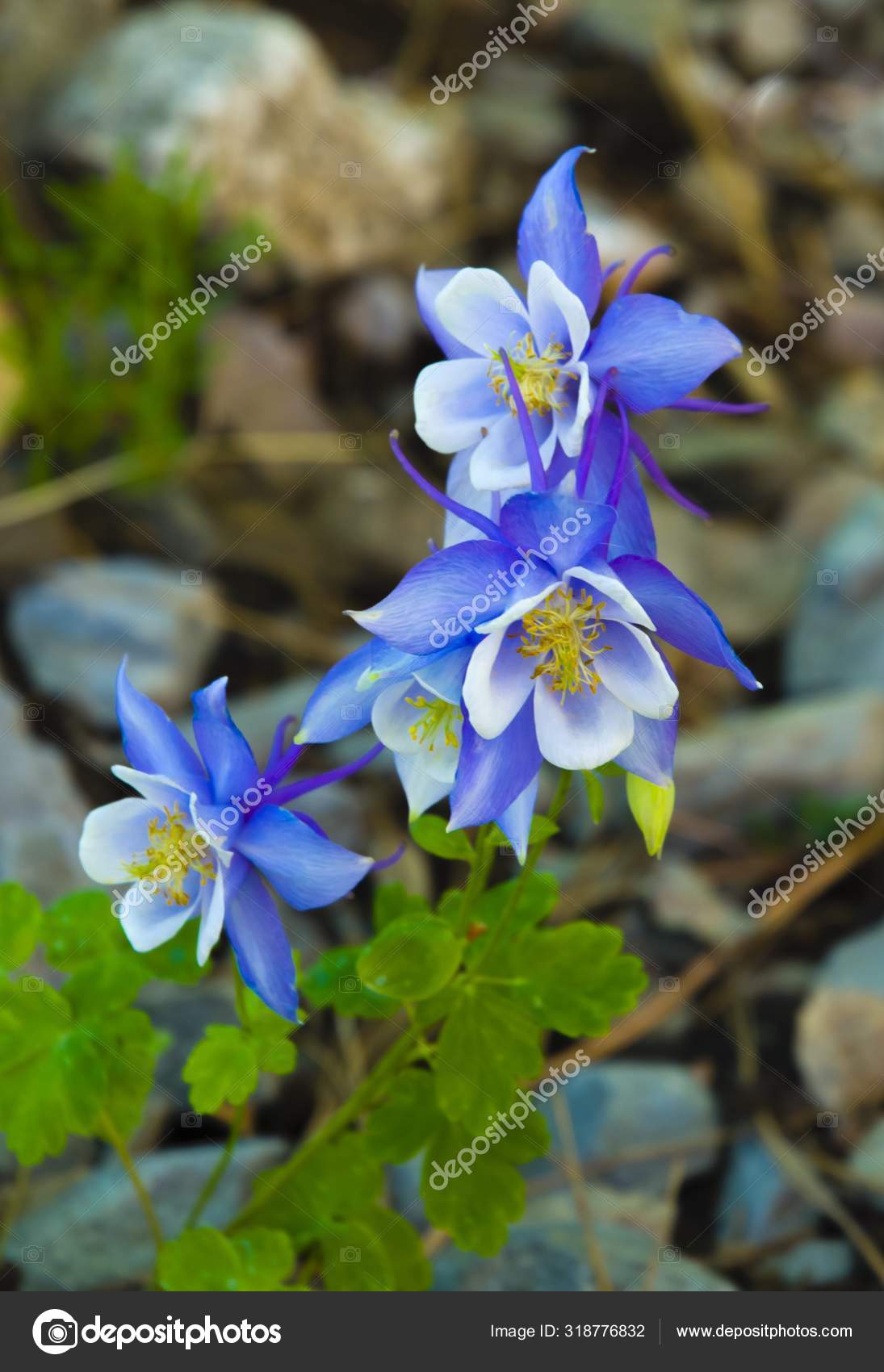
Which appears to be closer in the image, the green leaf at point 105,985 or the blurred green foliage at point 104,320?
the green leaf at point 105,985

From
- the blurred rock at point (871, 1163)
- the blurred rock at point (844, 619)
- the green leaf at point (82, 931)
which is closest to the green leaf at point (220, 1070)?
the green leaf at point (82, 931)

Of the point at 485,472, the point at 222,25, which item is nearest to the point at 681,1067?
the point at 485,472

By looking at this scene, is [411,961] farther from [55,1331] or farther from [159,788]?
[55,1331]

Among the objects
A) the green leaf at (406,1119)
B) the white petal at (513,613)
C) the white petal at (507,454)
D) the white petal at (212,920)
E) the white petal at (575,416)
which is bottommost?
the green leaf at (406,1119)

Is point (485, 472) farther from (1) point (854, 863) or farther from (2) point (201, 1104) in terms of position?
(1) point (854, 863)

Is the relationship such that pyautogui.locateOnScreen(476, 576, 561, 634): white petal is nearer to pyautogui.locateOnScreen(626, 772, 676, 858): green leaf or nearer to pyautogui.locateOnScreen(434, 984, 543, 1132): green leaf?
pyautogui.locateOnScreen(626, 772, 676, 858): green leaf

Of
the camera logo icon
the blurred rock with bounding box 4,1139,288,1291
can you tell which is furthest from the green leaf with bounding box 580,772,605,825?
the blurred rock with bounding box 4,1139,288,1291

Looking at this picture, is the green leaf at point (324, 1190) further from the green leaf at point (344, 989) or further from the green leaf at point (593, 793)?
the green leaf at point (593, 793)
